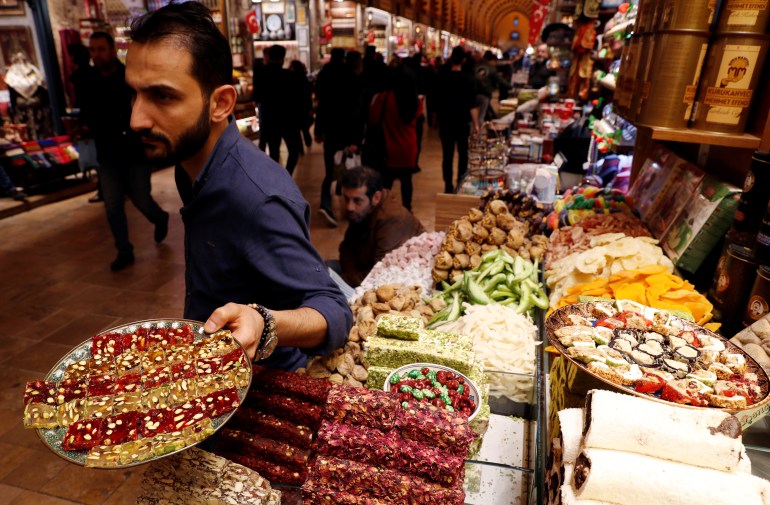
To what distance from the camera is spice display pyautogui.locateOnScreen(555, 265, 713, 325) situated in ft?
6.49

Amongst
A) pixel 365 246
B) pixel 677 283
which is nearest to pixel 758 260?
pixel 677 283

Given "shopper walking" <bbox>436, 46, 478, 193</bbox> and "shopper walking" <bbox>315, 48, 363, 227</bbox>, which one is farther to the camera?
"shopper walking" <bbox>436, 46, 478, 193</bbox>

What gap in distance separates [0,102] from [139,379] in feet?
29.0

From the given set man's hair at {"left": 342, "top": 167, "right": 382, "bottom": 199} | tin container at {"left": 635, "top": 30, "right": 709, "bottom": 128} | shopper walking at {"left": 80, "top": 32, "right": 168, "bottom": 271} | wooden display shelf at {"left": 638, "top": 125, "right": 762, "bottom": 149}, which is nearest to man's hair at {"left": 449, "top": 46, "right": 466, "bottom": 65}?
man's hair at {"left": 342, "top": 167, "right": 382, "bottom": 199}

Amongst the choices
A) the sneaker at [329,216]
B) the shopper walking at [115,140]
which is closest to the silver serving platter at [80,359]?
the shopper walking at [115,140]

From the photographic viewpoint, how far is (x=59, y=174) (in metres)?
8.21

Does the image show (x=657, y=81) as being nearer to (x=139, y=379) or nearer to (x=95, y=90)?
(x=139, y=379)

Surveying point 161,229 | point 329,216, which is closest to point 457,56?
point 329,216

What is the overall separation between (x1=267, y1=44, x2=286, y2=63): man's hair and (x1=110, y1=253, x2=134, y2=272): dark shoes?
3473mm

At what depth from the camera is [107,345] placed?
58.1 inches

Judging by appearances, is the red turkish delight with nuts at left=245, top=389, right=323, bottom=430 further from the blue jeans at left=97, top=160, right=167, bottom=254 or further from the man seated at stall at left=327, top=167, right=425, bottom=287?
the blue jeans at left=97, top=160, right=167, bottom=254

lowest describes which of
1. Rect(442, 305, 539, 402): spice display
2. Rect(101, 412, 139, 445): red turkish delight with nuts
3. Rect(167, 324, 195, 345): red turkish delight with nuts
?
Rect(442, 305, 539, 402): spice display

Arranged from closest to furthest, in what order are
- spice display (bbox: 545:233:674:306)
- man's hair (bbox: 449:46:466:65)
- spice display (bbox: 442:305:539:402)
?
spice display (bbox: 442:305:539:402), spice display (bbox: 545:233:674:306), man's hair (bbox: 449:46:466:65)

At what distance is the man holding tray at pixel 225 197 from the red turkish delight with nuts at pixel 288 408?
0.18 meters
